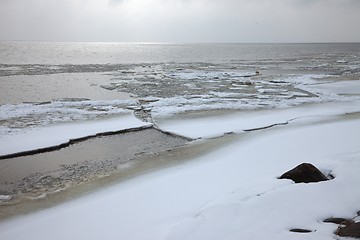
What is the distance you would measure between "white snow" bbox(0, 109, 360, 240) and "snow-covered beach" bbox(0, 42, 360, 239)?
0.02 m

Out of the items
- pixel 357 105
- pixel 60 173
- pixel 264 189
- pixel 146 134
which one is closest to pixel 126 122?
pixel 146 134

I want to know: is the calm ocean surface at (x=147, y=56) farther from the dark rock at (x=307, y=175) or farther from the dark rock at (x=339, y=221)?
the dark rock at (x=339, y=221)

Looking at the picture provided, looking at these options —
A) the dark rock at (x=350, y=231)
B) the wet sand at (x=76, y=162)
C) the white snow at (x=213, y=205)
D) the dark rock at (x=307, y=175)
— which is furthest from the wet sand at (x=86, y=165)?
the dark rock at (x=350, y=231)

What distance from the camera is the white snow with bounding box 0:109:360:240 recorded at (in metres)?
4.16

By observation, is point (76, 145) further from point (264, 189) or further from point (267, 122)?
point (267, 122)

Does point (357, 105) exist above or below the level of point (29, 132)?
below

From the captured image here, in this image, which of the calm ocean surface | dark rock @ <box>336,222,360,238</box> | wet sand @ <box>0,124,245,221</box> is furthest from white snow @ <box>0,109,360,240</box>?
the calm ocean surface

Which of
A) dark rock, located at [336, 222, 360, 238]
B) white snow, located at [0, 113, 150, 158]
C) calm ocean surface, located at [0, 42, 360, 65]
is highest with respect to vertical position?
calm ocean surface, located at [0, 42, 360, 65]

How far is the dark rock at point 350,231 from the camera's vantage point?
349cm

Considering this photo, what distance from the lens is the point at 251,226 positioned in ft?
13.4

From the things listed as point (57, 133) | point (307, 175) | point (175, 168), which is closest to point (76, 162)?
point (57, 133)

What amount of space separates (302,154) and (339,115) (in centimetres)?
579

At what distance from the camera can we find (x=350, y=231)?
3553 mm

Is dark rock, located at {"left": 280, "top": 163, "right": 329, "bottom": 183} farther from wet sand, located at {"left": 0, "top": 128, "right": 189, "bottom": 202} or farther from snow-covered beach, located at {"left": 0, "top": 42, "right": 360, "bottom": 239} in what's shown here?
wet sand, located at {"left": 0, "top": 128, "right": 189, "bottom": 202}
